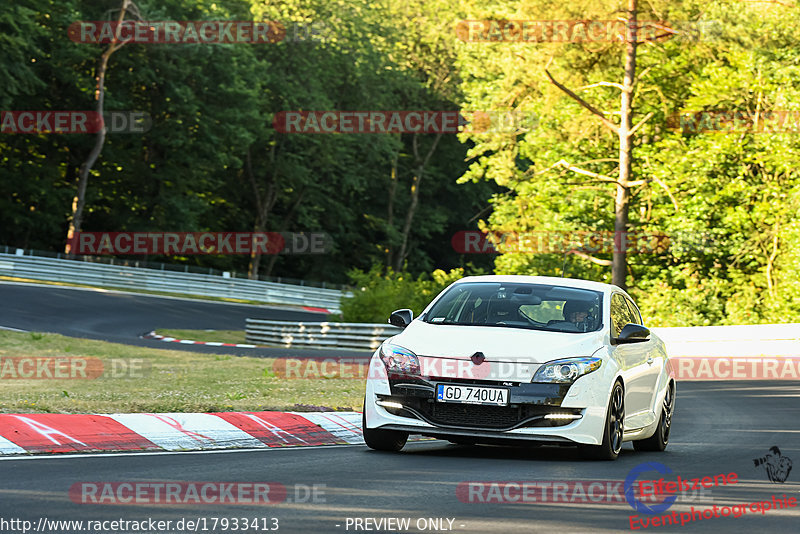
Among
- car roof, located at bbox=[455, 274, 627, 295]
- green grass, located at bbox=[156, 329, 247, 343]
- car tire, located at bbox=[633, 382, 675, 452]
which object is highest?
car roof, located at bbox=[455, 274, 627, 295]

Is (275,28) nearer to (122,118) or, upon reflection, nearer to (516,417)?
(122,118)

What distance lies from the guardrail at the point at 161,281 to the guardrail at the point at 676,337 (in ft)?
45.8

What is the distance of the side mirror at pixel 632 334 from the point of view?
1123 cm

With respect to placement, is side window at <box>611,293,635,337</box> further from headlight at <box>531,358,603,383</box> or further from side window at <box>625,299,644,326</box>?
headlight at <box>531,358,603,383</box>

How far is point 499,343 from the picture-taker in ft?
34.5

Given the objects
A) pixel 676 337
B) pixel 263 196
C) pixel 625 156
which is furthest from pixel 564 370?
pixel 263 196

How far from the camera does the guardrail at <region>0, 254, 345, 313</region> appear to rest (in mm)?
52344

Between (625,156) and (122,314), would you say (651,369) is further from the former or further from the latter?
(122,314)

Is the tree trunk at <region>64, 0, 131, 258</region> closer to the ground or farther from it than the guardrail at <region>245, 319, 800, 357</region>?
farther from it

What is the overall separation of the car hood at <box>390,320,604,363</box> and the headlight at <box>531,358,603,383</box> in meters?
0.06

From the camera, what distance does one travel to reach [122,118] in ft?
205

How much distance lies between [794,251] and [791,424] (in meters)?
24.6

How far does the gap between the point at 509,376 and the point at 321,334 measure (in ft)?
86.8

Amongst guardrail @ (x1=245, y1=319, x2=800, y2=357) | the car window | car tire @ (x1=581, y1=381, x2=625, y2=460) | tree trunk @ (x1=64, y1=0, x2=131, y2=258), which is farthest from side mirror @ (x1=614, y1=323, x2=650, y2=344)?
tree trunk @ (x1=64, y1=0, x2=131, y2=258)
